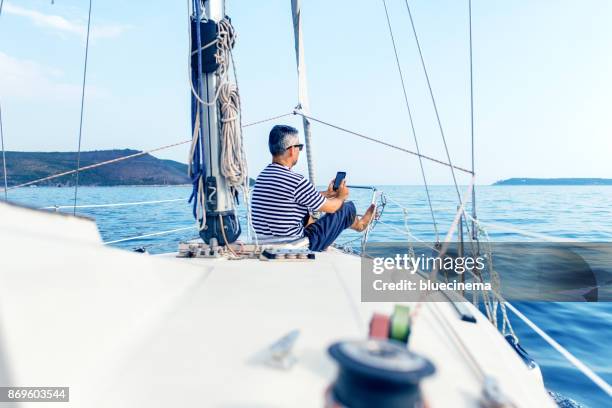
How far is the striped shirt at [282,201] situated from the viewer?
7.82 feet

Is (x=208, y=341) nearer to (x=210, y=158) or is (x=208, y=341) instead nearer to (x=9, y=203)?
(x=9, y=203)

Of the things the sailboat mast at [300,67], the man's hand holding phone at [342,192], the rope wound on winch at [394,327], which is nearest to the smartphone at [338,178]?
the man's hand holding phone at [342,192]

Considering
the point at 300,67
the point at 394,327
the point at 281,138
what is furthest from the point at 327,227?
the point at 394,327

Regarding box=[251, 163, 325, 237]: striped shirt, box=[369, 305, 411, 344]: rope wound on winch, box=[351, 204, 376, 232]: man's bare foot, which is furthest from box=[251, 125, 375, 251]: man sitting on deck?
box=[369, 305, 411, 344]: rope wound on winch

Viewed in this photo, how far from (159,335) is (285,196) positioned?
1.51 meters

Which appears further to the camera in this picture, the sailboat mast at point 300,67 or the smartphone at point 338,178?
the sailboat mast at point 300,67

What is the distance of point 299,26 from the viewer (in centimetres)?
355

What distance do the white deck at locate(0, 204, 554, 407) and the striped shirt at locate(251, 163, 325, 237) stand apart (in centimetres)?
117

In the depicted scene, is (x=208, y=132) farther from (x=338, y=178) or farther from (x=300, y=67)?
(x=300, y=67)

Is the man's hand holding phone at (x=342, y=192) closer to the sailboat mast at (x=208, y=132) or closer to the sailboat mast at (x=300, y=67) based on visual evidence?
the sailboat mast at (x=208, y=132)

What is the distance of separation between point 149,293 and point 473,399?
902 millimetres

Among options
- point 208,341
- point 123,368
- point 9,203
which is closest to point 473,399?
point 208,341

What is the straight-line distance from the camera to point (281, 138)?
2486mm

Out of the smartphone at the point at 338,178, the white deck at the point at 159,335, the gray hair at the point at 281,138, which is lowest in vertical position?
the white deck at the point at 159,335
